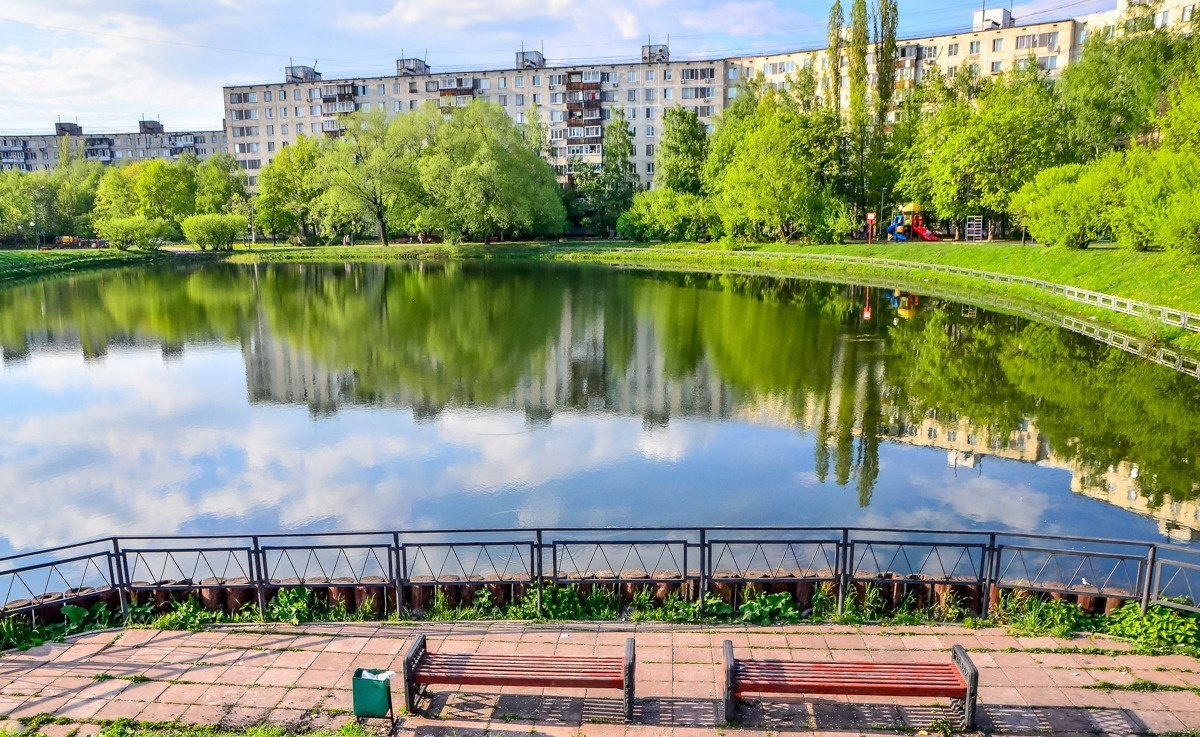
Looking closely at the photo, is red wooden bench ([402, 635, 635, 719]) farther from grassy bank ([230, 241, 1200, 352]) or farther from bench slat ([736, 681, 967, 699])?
grassy bank ([230, 241, 1200, 352])

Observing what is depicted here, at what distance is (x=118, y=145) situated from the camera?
634 feet

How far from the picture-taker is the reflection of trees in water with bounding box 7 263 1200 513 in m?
25.5

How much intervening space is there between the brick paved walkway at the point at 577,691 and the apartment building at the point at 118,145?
203 meters

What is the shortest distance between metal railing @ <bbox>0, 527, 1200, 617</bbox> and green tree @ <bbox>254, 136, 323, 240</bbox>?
94445 mm

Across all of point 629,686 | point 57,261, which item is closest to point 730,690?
point 629,686

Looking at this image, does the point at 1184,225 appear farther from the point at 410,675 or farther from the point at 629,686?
the point at 410,675

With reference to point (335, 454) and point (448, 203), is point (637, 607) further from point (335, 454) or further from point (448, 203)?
point (448, 203)

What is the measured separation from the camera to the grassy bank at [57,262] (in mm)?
78312

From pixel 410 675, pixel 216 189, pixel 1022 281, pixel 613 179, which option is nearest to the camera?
pixel 410 675

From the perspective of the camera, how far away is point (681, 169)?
93.6 meters

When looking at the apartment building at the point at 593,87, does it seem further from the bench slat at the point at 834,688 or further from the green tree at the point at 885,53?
the bench slat at the point at 834,688

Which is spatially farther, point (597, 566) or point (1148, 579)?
point (597, 566)

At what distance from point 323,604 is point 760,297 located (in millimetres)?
47050

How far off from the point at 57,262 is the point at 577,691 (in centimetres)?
9537
